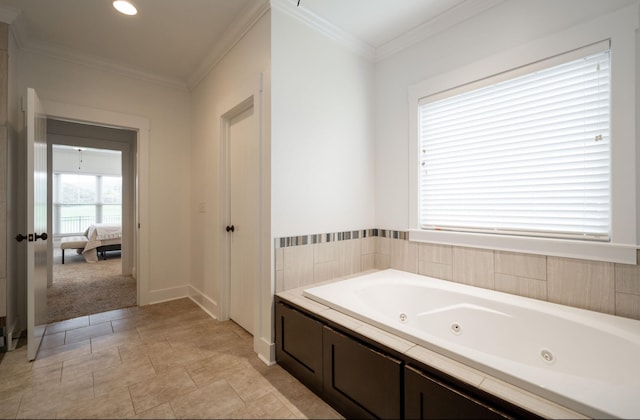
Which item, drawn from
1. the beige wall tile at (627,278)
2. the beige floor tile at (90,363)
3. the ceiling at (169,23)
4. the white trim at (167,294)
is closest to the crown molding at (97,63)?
the ceiling at (169,23)

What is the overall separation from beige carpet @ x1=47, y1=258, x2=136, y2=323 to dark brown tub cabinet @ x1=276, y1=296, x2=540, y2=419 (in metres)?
2.40

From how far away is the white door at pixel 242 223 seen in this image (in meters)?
2.50

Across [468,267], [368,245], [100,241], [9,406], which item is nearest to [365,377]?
[468,267]

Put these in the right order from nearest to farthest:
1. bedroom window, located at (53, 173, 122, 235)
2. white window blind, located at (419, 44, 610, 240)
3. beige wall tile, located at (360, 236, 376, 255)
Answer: white window blind, located at (419, 44, 610, 240), beige wall tile, located at (360, 236, 376, 255), bedroom window, located at (53, 173, 122, 235)

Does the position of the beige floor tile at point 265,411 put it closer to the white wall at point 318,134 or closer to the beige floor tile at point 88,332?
the white wall at point 318,134

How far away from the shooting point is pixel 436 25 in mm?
2271

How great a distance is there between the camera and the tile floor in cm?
160

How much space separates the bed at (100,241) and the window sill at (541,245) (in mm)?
6250

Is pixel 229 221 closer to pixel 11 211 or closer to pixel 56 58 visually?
pixel 11 211

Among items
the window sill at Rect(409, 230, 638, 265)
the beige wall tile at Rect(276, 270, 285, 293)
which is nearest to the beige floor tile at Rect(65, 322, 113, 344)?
the beige wall tile at Rect(276, 270, 285, 293)

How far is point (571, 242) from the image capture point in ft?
5.58

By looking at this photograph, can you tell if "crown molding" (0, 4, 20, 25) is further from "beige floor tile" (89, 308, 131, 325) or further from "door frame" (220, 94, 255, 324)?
"beige floor tile" (89, 308, 131, 325)

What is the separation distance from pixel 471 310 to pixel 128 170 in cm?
496

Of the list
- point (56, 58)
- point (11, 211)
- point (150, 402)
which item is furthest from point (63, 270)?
point (150, 402)
